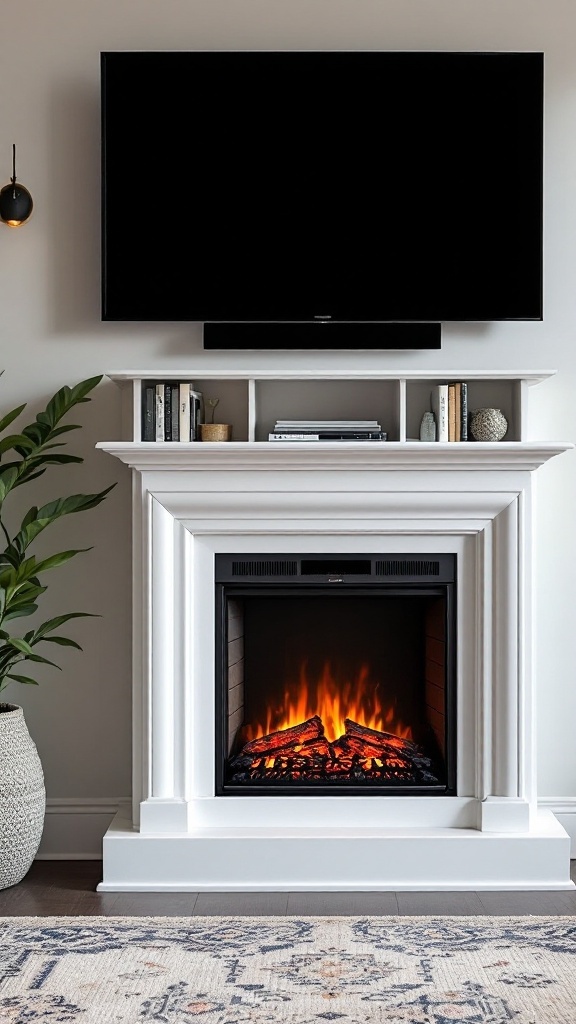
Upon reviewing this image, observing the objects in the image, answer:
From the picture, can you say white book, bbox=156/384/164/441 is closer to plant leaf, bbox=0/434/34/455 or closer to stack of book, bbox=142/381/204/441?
stack of book, bbox=142/381/204/441

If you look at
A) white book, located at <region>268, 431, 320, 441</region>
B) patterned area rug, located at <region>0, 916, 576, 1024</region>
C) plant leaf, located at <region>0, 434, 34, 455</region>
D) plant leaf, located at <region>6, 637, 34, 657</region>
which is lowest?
patterned area rug, located at <region>0, 916, 576, 1024</region>

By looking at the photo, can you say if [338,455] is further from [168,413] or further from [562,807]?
[562,807]

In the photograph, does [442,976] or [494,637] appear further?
[494,637]

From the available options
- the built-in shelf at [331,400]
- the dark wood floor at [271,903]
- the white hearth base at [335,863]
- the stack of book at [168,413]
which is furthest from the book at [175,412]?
the dark wood floor at [271,903]

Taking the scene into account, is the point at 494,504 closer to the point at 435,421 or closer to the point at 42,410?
the point at 435,421

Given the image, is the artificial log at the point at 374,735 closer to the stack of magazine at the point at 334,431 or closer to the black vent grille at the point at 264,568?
the black vent grille at the point at 264,568

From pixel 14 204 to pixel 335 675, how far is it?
1819 millimetres

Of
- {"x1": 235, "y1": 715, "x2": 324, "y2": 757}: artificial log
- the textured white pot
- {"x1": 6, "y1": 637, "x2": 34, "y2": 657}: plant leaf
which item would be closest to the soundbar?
{"x1": 6, "y1": 637, "x2": 34, "y2": 657}: plant leaf

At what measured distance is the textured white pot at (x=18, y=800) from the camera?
2.92 metres

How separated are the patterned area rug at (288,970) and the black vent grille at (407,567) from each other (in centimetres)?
98

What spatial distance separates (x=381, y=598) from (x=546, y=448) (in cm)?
69

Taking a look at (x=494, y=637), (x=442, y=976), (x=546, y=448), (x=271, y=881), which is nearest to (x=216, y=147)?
(x=546, y=448)

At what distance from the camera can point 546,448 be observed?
3.00m

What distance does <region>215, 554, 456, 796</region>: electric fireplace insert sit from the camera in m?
3.10
